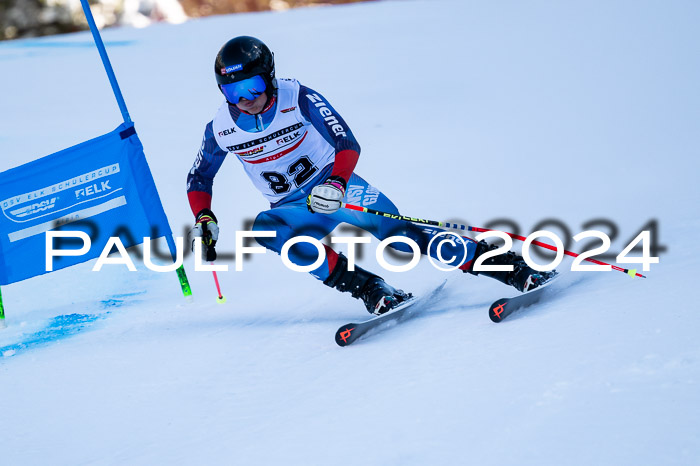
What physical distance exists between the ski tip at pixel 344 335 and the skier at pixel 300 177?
272 mm

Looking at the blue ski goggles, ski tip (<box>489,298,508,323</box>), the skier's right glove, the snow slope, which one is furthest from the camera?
the skier's right glove

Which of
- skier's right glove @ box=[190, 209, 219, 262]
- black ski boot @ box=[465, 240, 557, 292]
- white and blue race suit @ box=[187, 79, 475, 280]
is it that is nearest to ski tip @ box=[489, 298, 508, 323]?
black ski boot @ box=[465, 240, 557, 292]

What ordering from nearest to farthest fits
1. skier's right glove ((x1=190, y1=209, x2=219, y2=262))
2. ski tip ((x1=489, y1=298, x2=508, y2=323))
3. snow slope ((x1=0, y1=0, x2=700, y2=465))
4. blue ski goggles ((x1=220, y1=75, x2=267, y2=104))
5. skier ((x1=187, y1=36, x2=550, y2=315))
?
snow slope ((x1=0, y1=0, x2=700, y2=465)) → ski tip ((x1=489, y1=298, x2=508, y2=323)) → blue ski goggles ((x1=220, y1=75, x2=267, y2=104)) → skier ((x1=187, y1=36, x2=550, y2=315)) → skier's right glove ((x1=190, y1=209, x2=219, y2=262))

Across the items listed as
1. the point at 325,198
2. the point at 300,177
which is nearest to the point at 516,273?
the point at 325,198

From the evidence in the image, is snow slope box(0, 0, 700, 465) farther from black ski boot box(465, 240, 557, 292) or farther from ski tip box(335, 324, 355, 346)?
black ski boot box(465, 240, 557, 292)

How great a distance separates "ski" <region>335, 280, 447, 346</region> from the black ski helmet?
1267 mm

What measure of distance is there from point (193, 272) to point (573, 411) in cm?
345

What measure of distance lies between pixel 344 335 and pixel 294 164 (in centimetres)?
93

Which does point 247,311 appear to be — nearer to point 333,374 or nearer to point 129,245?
point 129,245

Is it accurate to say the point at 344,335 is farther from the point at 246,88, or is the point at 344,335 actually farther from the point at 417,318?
the point at 246,88

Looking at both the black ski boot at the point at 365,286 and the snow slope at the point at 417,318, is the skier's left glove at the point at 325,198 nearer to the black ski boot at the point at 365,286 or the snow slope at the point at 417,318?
the black ski boot at the point at 365,286

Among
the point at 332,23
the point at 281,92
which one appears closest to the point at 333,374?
the point at 281,92

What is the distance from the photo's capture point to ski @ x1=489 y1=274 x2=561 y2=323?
324 cm

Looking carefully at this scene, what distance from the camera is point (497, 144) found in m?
7.32
